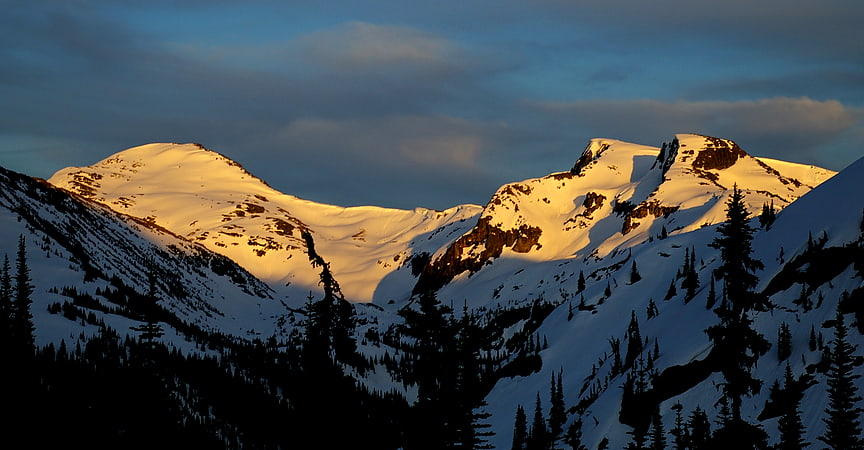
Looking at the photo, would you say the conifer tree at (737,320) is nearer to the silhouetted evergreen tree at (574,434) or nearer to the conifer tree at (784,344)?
the conifer tree at (784,344)

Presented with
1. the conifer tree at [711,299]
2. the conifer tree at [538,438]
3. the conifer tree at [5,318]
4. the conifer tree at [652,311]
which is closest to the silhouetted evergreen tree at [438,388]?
Result: the conifer tree at [538,438]

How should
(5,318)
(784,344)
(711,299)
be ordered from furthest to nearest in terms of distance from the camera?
(711,299) → (784,344) → (5,318)

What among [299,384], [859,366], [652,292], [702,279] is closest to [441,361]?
[299,384]

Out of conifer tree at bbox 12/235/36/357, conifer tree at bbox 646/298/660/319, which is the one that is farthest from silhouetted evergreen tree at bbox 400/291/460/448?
conifer tree at bbox 646/298/660/319

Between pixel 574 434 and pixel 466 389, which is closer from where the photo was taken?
pixel 466 389

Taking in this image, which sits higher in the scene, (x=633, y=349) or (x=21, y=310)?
(x=21, y=310)

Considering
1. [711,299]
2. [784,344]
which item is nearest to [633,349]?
[711,299]

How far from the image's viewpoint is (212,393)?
15912 cm

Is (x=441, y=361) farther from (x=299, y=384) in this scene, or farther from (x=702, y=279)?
(x=702, y=279)

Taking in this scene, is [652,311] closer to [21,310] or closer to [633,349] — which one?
[633,349]

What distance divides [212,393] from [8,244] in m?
67.3

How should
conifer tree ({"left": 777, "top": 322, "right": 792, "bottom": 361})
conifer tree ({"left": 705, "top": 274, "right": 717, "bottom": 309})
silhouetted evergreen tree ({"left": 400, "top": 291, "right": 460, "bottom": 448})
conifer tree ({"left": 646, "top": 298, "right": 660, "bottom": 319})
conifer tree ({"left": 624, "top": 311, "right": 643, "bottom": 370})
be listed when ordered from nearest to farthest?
1. silhouetted evergreen tree ({"left": 400, "top": 291, "right": 460, "bottom": 448})
2. conifer tree ({"left": 777, "top": 322, "right": 792, "bottom": 361})
3. conifer tree ({"left": 705, "top": 274, "right": 717, "bottom": 309})
4. conifer tree ({"left": 624, "top": 311, "right": 643, "bottom": 370})
5. conifer tree ({"left": 646, "top": 298, "right": 660, "bottom": 319})

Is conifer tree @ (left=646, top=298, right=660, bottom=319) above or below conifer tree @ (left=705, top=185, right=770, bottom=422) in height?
below

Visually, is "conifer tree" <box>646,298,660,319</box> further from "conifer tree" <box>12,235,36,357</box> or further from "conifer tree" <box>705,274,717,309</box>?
→ "conifer tree" <box>12,235,36,357</box>
